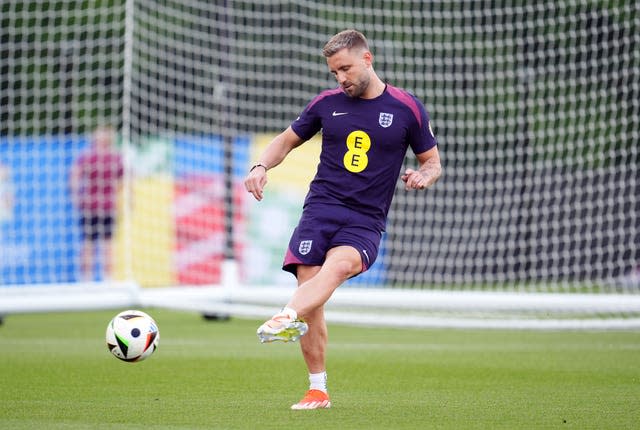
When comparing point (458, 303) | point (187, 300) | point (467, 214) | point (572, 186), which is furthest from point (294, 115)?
point (458, 303)

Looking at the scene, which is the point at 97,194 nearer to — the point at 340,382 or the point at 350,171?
the point at 340,382

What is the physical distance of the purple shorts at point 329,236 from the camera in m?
6.29

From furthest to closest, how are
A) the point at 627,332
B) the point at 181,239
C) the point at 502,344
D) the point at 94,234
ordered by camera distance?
the point at 181,239 → the point at 94,234 → the point at 627,332 → the point at 502,344

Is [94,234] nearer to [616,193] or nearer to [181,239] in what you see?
[181,239]

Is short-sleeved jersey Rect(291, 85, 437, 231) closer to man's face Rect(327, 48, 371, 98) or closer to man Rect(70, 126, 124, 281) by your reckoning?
man's face Rect(327, 48, 371, 98)

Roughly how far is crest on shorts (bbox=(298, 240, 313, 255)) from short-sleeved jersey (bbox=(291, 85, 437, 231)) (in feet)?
0.80

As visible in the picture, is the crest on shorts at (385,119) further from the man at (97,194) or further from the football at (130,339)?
the man at (97,194)

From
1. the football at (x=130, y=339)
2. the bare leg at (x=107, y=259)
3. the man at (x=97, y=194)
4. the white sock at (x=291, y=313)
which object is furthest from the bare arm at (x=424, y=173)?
the bare leg at (x=107, y=259)

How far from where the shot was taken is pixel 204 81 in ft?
52.5

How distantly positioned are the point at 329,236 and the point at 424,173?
0.60 metres

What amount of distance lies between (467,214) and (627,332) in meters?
6.19

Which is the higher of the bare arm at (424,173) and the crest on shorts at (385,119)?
the crest on shorts at (385,119)

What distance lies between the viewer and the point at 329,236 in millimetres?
6324

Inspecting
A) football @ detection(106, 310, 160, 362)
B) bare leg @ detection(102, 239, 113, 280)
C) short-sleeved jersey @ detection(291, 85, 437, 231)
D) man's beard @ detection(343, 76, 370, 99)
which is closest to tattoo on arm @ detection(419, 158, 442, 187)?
short-sleeved jersey @ detection(291, 85, 437, 231)
